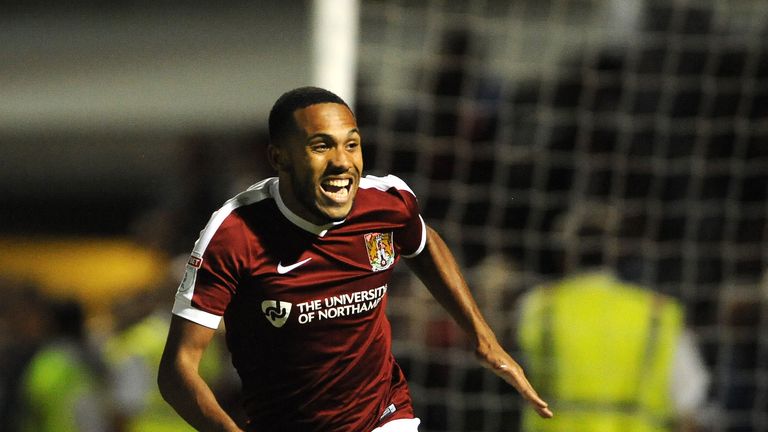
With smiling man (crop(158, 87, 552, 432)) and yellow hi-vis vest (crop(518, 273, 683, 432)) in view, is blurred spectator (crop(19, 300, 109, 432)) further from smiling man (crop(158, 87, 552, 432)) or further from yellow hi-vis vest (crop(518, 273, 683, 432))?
smiling man (crop(158, 87, 552, 432))

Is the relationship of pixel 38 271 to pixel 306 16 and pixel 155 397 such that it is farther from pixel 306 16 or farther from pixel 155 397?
pixel 155 397

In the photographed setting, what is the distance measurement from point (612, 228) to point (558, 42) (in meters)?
1.94

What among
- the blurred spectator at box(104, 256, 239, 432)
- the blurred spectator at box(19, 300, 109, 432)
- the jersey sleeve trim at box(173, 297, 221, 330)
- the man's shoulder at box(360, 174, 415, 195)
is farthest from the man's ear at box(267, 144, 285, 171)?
the blurred spectator at box(19, 300, 109, 432)

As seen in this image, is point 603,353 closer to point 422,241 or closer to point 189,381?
point 422,241

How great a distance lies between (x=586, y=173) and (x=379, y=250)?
12.2ft

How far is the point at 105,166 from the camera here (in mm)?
14094

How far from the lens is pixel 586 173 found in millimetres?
7766

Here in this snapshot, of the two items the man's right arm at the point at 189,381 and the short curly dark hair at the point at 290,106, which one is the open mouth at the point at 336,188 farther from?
the man's right arm at the point at 189,381

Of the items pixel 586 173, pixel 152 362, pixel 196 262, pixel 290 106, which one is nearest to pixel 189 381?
pixel 196 262

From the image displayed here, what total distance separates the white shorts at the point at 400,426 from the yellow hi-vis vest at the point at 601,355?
2.75m

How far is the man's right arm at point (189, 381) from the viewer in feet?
12.4

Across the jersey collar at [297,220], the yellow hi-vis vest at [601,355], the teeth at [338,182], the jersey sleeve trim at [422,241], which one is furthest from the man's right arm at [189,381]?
the yellow hi-vis vest at [601,355]

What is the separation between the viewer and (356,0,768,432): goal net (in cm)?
764

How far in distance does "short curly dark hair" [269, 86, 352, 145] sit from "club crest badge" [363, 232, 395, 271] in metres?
0.43
